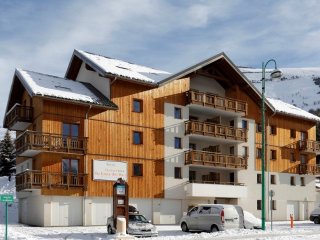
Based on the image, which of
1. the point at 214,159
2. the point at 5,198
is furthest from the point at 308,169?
the point at 5,198

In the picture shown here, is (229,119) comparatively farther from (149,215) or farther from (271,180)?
(149,215)

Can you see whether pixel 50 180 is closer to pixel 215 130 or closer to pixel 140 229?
pixel 140 229

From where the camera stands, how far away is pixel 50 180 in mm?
35719

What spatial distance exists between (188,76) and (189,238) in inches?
931

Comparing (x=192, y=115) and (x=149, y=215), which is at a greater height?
(x=192, y=115)

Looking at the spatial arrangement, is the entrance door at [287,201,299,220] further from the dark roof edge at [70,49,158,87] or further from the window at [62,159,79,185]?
the window at [62,159,79,185]

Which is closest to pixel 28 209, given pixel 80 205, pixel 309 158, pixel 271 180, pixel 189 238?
pixel 80 205

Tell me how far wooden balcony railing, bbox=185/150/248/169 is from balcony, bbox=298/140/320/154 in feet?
29.5

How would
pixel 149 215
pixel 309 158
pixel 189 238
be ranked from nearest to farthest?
pixel 189 238 < pixel 149 215 < pixel 309 158

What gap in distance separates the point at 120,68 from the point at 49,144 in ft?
31.9

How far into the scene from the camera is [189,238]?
23453mm

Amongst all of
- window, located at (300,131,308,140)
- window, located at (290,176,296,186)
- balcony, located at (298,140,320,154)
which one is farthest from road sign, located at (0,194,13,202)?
window, located at (300,131,308,140)

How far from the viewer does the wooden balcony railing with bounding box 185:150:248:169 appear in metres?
43.3

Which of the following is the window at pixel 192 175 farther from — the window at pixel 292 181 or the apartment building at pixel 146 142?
the window at pixel 292 181
